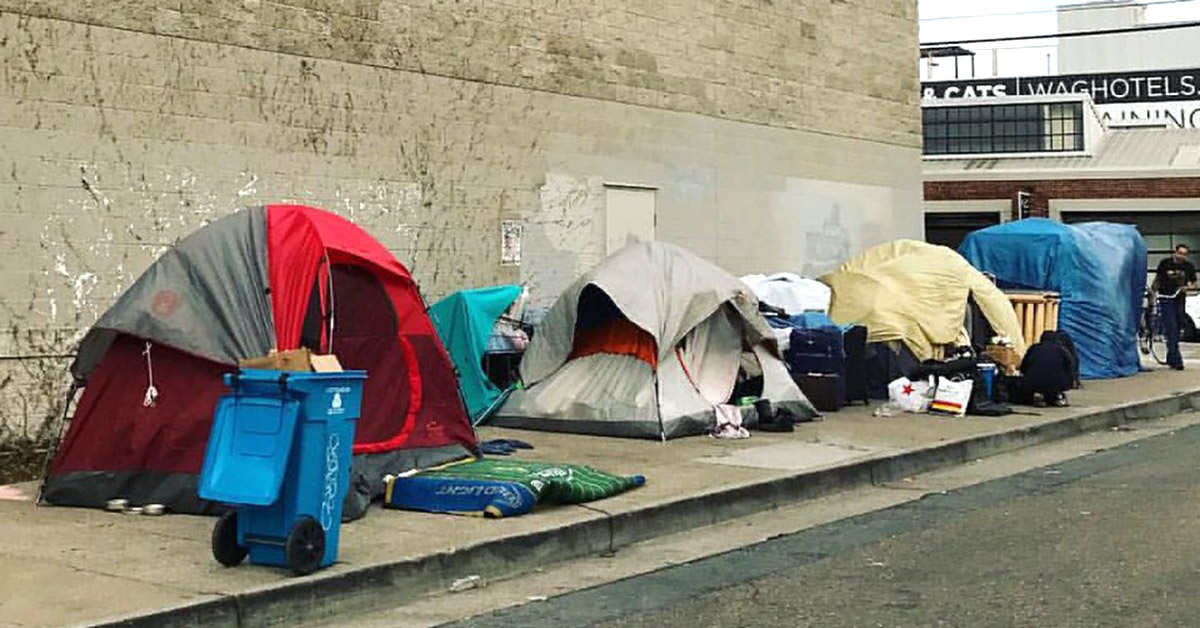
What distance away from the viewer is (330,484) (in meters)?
7.86

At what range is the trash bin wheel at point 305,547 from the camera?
24.6 ft

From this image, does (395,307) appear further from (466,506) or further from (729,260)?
(729,260)

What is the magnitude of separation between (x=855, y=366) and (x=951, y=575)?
29.1ft

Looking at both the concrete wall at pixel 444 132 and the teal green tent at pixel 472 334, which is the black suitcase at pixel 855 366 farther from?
the teal green tent at pixel 472 334

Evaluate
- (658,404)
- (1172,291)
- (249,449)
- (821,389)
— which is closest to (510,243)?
(658,404)

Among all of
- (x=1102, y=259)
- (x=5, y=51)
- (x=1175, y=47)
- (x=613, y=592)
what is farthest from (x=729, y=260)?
(x=1175, y=47)

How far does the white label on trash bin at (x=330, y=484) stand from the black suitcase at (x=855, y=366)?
9594mm

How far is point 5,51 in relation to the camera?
11609 mm

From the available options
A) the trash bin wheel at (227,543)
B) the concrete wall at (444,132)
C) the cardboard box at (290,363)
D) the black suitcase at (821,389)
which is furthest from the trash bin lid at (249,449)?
the black suitcase at (821,389)

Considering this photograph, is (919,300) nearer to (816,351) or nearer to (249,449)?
(816,351)

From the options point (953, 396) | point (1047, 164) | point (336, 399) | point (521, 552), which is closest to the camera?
point (336, 399)

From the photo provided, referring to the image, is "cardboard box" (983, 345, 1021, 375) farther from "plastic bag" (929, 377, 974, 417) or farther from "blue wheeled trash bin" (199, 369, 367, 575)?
"blue wheeled trash bin" (199, 369, 367, 575)

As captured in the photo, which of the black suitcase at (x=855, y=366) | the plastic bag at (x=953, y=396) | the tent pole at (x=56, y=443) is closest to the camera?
the tent pole at (x=56, y=443)

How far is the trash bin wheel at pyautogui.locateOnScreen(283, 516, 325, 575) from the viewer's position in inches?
295
